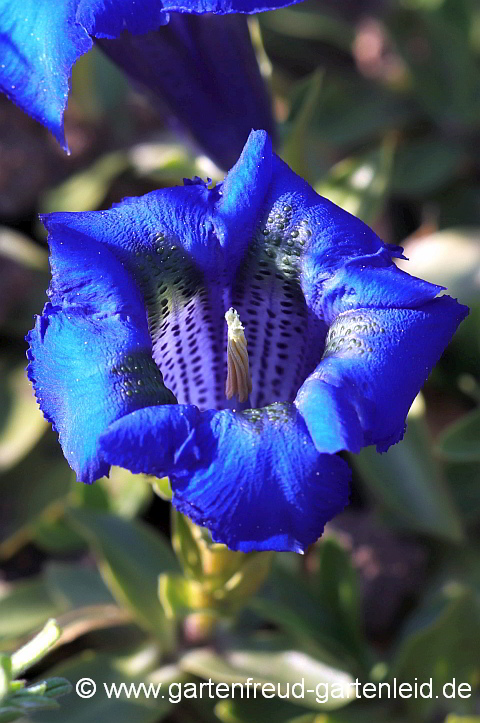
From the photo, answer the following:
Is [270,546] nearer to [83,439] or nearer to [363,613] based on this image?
[83,439]

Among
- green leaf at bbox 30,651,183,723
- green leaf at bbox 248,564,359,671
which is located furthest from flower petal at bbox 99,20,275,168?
green leaf at bbox 30,651,183,723

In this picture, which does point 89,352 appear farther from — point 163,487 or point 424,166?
point 424,166

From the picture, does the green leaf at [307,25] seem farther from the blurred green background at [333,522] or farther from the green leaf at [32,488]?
the green leaf at [32,488]

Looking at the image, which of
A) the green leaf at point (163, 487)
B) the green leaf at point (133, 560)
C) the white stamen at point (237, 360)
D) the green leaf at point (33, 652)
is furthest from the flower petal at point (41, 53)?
the green leaf at point (133, 560)

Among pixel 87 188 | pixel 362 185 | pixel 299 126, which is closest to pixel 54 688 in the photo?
pixel 299 126

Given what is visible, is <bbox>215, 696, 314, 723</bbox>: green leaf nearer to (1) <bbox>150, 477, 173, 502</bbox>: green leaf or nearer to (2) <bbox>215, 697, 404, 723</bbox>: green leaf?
(2) <bbox>215, 697, 404, 723</bbox>: green leaf

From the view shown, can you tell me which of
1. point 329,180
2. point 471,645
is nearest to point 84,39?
point 329,180

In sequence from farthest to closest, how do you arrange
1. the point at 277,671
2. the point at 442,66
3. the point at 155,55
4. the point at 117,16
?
the point at 442,66
the point at 277,671
the point at 155,55
the point at 117,16
